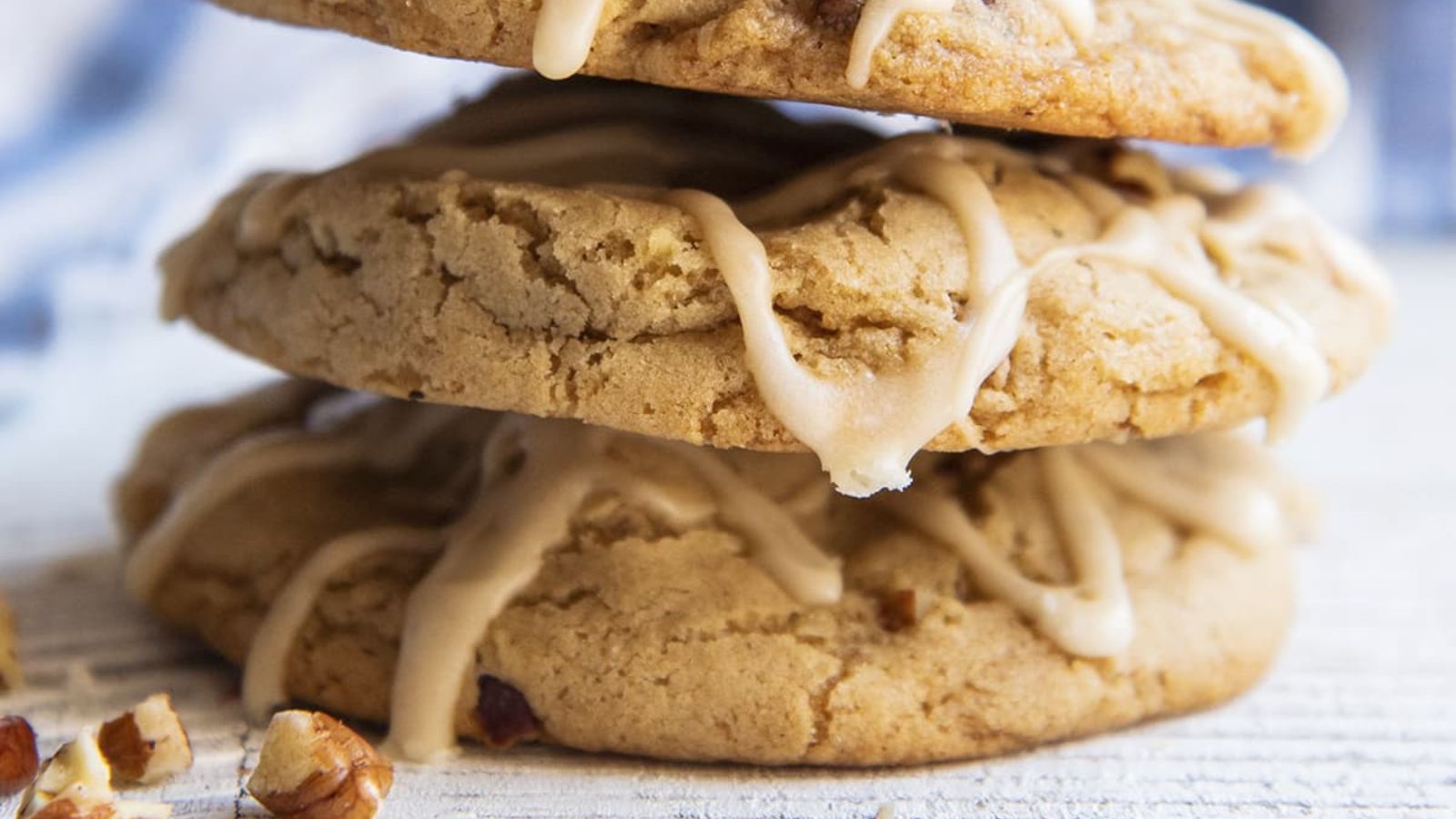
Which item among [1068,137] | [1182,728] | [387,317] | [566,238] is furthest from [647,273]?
[1182,728]

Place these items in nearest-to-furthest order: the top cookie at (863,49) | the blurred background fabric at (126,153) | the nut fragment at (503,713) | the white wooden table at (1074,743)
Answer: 1. the top cookie at (863,49)
2. the white wooden table at (1074,743)
3. the nut fragment at (503,713)
4. the blurred background fabric at (126,153)

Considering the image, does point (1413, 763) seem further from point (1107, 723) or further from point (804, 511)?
point (804, 511)

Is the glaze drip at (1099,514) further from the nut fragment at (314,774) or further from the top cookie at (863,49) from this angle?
the nut fragment at (314,774)

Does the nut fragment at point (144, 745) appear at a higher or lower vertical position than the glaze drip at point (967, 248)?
lower

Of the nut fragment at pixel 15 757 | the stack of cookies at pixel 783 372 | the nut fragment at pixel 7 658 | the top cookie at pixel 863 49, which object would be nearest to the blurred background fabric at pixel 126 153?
the nut fragment at pixel 7 658

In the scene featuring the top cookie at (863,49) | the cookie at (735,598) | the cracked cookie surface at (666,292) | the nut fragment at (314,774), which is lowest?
the nut fragment at (314,774)

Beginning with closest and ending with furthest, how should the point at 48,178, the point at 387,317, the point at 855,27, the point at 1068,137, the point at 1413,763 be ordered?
the point at 855,27
the point at 387,317
the point at 1413,763
the point at 1068,137
the point at 48,178
